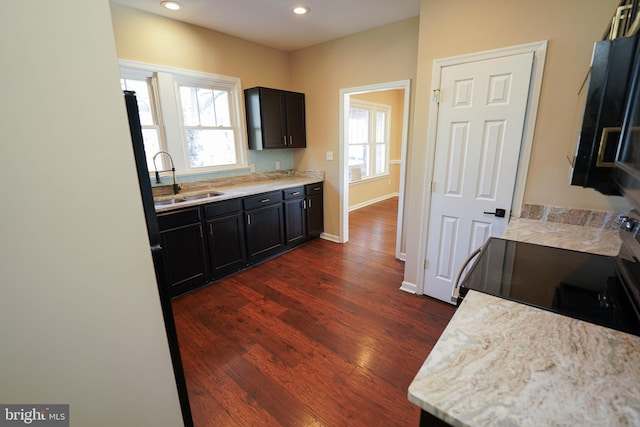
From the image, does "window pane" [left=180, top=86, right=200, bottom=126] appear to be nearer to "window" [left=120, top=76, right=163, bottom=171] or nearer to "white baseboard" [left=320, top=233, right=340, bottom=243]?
"window" [left=120, top=76, right=163, bottom=171]

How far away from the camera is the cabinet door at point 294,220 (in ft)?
12.2

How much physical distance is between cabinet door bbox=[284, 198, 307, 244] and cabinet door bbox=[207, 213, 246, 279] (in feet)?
2.33

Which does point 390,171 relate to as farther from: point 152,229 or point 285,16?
point 152,229

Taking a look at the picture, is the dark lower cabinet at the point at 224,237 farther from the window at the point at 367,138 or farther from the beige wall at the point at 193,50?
the window at the point at 367,138

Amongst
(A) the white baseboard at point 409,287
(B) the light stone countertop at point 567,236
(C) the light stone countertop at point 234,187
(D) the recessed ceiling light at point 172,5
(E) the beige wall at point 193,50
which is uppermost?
(D) the recessed ceiling light at point 172,5

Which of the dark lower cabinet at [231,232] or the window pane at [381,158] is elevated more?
the window pane at [381,158]

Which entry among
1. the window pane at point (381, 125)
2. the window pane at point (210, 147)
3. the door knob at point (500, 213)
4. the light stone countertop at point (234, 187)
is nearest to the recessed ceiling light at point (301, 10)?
the window pane at point (210, 147)

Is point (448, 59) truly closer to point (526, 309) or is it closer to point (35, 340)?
point (526, 309)

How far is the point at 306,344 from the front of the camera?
207 centimetres

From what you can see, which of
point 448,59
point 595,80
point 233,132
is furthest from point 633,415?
point 233,132

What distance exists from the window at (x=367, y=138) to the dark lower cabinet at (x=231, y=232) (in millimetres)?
2244

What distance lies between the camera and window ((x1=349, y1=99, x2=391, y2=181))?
Result: 5.79 m

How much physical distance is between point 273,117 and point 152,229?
2962 millimetres

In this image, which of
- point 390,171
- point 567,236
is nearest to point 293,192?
point 567,236
